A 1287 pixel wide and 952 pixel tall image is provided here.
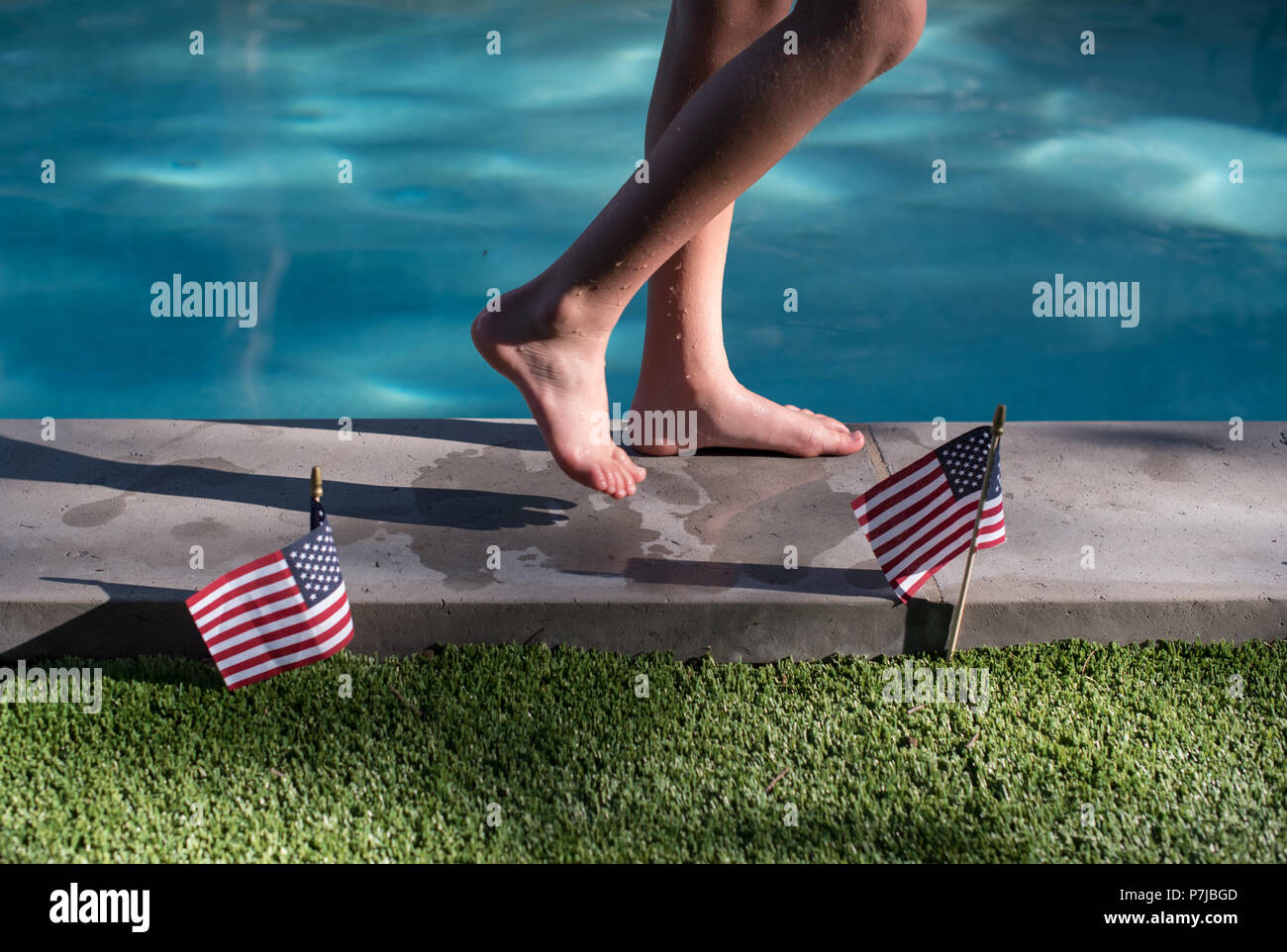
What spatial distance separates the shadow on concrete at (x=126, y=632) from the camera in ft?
8.01


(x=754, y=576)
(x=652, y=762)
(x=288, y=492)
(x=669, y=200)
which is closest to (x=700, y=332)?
(x=669, y=200)

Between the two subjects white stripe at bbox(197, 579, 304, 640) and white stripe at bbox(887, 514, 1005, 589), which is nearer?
white stripe at bbox(197, 579, 304, 640)

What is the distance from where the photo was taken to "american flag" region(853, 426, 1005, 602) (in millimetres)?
2424

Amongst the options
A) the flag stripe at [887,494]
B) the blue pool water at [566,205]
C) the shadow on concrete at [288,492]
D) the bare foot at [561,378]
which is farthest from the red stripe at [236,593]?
the blue pool water at [566,205]

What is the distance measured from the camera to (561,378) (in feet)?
9.16

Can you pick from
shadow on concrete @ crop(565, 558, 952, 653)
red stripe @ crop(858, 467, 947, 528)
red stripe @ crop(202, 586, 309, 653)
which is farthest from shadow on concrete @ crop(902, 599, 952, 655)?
red stripe @ crop(202, 586, 309, 653)

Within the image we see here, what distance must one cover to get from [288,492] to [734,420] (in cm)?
119

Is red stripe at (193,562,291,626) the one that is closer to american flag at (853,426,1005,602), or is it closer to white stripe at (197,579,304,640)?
white stripe at (197,579,304,640)

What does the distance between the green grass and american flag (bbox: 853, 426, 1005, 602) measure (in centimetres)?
22

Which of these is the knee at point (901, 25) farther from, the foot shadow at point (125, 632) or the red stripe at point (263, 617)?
the foot shadow at point (125, 632)

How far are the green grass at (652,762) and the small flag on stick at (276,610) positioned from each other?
4.0 inches

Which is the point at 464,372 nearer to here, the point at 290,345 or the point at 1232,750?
the point at 290,345

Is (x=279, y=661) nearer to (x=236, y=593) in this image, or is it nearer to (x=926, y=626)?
(x=236, y=593)

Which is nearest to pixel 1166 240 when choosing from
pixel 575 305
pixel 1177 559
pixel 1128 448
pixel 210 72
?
pixel 1128 448
